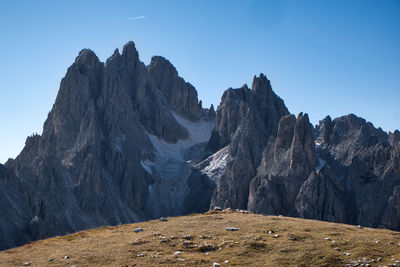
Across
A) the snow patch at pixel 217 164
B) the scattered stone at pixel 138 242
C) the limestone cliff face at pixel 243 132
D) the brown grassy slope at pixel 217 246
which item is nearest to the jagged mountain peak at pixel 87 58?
the limestone cliff face at pixel 243 132

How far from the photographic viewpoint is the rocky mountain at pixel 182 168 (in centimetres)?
11362

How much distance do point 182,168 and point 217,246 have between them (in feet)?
491

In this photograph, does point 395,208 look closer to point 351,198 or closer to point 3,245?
point 351,198

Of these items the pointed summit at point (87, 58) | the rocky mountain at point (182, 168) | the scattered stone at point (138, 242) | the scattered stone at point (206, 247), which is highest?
the pointed summit at point (87, 58)

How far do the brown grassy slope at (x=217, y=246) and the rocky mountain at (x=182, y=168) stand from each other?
73.5 m

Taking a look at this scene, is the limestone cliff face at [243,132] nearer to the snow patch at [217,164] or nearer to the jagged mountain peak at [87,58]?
the snow patch at [217,164]

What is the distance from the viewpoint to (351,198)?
115500mm

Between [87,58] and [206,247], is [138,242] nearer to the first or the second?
[206,247]

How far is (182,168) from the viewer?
18238 centimetres

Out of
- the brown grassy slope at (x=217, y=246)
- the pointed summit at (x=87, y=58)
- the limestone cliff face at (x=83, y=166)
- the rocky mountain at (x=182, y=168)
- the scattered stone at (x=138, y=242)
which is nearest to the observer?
the brown grassy slope at (x=217, y=246)

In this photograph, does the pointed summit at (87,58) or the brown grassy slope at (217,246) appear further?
the pointed summit at (87,58)

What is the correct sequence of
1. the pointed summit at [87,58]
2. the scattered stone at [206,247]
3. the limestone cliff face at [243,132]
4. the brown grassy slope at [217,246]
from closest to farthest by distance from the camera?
the brown grassy slope at [217,246] → the scattered stone at [206,247] → the limestone cliff face at [243,132] → the pointed summit at [87,58]

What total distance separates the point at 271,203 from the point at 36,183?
5595cm

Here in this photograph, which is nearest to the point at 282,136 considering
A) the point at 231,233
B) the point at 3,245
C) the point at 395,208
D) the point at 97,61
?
the point at 395,208
